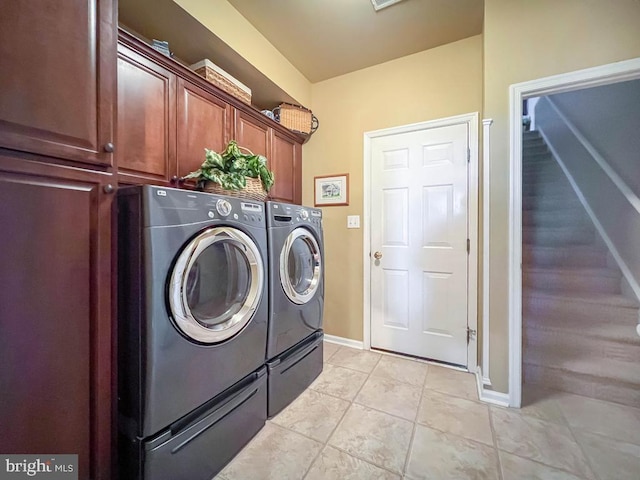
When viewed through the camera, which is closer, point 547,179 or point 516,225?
point 516,225

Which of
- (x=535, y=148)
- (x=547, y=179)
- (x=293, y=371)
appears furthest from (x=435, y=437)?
(x=535, y=148)

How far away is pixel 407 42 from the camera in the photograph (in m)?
1.93

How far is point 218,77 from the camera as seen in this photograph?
1.68m

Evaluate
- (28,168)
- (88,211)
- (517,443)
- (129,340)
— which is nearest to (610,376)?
(517,443)

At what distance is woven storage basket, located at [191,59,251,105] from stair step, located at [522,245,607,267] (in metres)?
2.98

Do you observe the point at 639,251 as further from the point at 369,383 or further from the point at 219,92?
the point at 219,92

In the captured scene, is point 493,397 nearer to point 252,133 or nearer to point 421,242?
point 421,242

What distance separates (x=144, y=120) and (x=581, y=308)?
321cm

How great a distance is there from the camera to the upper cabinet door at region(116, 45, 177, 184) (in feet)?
4.07

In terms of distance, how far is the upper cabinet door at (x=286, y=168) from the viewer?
2.23 metres

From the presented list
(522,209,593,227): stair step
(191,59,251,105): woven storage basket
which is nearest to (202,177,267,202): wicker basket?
(191,59,251,105): woven storage basket

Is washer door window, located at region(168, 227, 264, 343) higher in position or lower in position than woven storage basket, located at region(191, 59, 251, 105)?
lower

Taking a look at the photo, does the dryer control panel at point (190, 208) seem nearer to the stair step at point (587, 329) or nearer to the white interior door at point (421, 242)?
the white interior door at point (421, 242)

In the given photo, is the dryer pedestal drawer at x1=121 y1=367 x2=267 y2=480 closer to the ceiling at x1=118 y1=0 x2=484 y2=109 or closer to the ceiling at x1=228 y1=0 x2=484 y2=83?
the ceiling at x1=118 y1=0 x2=484 y2=109
